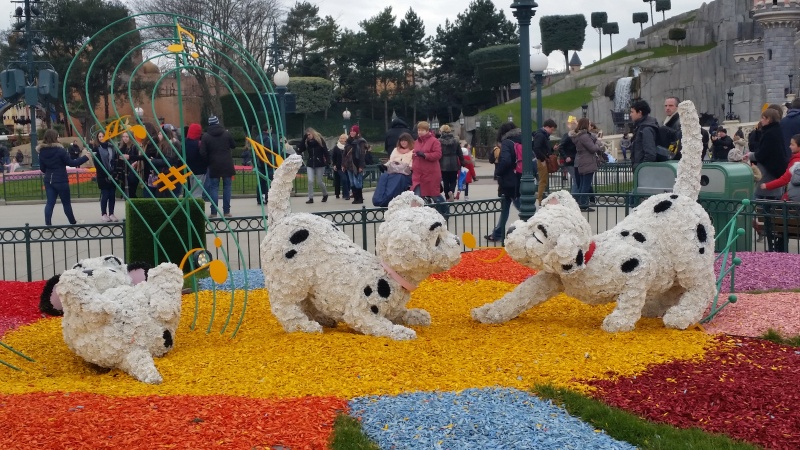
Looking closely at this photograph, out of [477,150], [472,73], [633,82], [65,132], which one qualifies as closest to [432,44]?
[472,73]

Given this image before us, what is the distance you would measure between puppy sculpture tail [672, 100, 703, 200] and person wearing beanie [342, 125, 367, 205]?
11.3 metres

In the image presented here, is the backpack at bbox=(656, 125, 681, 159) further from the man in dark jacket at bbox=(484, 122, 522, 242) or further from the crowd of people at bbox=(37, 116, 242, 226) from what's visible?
the crowd of people at bbox=(37, 116, 242, 226)

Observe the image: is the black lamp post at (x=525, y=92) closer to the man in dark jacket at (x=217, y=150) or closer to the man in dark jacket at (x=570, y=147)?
the man in dark jacket at (x=570, y=147)

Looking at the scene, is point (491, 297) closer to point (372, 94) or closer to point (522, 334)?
point (522, 334)

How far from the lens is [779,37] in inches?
2068

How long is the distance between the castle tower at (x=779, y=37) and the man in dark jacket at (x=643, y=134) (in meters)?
45.0

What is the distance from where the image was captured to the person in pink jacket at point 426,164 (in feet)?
41.0

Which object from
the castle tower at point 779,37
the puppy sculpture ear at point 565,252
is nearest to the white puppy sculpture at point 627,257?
the puppy sculpture ear at point 565,252

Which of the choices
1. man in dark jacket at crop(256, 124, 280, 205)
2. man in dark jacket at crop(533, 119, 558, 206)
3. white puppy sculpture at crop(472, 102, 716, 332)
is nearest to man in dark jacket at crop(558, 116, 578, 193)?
man in dark jacket at crop(533, 119, 558, 206)

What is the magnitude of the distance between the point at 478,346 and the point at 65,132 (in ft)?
174

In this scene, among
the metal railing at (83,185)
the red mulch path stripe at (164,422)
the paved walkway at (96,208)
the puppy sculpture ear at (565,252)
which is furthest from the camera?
the metal railing at (83,185)

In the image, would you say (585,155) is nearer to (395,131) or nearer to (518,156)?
(518,156)

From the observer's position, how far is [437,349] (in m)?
5.84

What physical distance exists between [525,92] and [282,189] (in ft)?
13.4
